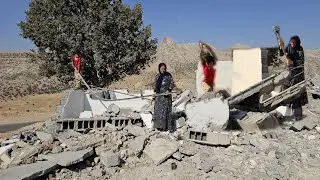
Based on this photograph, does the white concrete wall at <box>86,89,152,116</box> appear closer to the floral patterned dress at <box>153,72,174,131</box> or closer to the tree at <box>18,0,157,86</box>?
the floral patterned dress at <box>153,72,174,131</box>

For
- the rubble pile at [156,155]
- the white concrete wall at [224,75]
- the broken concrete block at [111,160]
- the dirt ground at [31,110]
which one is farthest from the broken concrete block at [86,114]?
the dirt ground at [31,110]

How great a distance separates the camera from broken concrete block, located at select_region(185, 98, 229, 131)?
7.63m

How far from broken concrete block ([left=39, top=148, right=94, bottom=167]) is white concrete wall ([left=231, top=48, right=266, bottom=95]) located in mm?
4781

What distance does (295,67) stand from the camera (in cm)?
912

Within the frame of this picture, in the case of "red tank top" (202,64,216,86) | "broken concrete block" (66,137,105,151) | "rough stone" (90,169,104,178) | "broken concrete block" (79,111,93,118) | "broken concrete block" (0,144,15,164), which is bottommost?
"rough stone" (90,169,104,178)

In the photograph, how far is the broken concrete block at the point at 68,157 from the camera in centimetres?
641

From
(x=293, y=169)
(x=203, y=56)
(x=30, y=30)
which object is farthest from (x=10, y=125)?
(x=293, y=169)

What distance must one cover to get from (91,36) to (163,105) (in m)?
10.8

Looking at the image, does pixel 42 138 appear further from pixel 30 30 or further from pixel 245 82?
pixel 30 30

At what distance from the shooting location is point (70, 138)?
7.32 m

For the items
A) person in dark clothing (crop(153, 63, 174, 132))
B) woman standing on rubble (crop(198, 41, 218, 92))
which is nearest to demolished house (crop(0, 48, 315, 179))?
person in dark clothing (crop(153, 63, 174, 132))

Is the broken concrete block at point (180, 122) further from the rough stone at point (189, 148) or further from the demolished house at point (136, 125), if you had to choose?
the rough stone at point (189, 148)

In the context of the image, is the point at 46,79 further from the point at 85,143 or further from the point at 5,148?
the point at 85,143

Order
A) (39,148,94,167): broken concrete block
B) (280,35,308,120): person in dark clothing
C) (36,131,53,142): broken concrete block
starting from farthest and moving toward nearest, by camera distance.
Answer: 1. (280,35,308,120): person in dark clothing
2. (36,131,53,142): broken concrete block
3. (39,148,94,167): broken concrete block
